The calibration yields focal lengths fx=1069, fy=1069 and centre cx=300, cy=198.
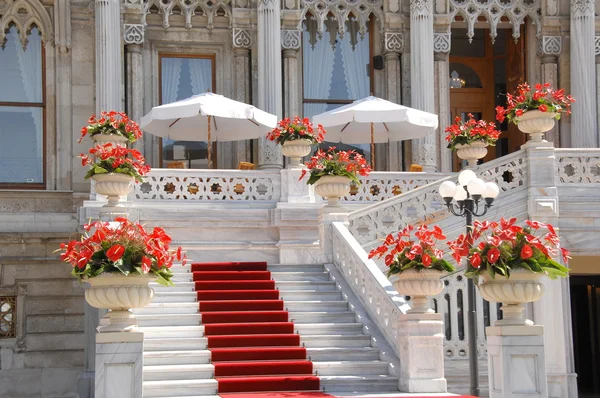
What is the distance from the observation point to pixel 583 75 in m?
23.7

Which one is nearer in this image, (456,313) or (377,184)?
(456,313)

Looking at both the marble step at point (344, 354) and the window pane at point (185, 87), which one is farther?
the window pane at point (185, 87)

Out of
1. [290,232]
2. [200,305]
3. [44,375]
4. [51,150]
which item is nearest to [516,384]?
[200,305]

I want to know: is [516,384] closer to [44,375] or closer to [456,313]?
[456,313]

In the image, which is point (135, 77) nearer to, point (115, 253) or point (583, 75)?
point (583, 75)

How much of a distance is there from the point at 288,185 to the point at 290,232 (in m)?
1.02

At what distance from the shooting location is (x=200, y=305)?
16016 mm

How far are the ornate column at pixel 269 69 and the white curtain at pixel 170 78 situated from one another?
2.42 m

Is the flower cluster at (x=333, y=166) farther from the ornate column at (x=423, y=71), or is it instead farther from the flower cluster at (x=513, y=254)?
the flower cluster at (x=513, y=254)

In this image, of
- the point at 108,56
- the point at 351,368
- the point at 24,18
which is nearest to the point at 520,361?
the point at 351,368

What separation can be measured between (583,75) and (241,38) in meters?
7.62

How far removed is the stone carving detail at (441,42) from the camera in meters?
24.0

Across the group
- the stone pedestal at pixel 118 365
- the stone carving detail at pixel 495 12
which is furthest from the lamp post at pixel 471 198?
the stone carving detail at pixel 495 12

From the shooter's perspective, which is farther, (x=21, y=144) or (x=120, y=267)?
(x=21, y=144)
